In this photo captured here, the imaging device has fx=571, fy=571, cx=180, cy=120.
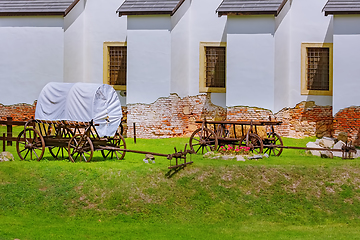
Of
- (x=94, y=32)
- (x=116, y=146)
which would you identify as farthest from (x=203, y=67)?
(x=116, y=146)

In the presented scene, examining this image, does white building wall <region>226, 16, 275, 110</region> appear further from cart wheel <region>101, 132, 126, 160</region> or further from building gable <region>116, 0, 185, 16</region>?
cart wheel <region>101, 132, 126, 160</region>

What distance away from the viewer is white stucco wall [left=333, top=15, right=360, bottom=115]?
71.8 ft

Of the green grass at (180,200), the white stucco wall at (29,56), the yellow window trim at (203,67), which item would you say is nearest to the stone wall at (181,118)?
the yellow window trim at (203,67)

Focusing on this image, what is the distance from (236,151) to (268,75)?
6744 millimetres

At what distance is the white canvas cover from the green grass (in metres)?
1.35

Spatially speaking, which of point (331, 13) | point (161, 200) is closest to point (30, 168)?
point (161, 200)

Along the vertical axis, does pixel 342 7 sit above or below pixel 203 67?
above

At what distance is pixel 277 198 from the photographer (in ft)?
45.5

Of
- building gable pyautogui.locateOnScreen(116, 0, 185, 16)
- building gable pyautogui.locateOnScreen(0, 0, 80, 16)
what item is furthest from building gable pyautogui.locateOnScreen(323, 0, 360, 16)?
building gable pyautogui.locateOnScreen(0, 0, 80, 16)

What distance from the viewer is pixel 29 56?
81.0 ft

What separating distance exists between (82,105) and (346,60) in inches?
433

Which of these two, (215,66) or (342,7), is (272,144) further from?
(215,66)

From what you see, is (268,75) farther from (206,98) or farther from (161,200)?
(161,200)

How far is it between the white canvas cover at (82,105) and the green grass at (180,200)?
135 cm
